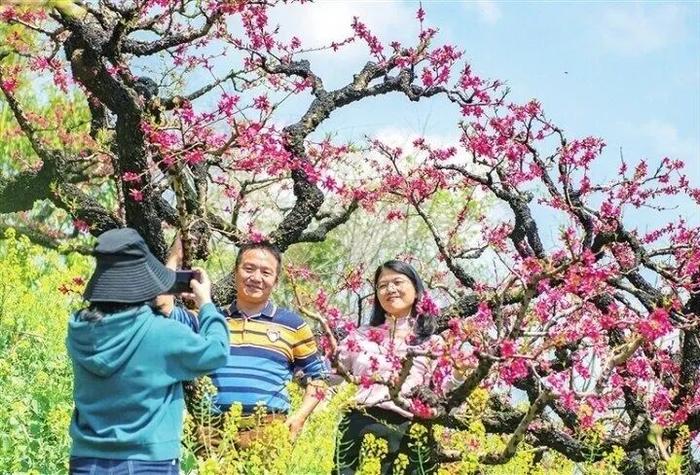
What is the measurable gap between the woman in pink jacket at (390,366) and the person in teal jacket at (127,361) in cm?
138

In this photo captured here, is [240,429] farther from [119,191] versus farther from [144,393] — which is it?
[119,191]

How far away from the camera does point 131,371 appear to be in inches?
129

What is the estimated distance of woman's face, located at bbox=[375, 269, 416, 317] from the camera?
488cm

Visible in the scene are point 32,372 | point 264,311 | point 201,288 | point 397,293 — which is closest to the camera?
point 201,288

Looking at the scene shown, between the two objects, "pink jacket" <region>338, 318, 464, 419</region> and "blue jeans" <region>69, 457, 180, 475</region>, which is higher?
"pink jacket" <region>338, 318, 464, 419</region>

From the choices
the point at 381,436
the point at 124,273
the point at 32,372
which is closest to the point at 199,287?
the point at 124,273

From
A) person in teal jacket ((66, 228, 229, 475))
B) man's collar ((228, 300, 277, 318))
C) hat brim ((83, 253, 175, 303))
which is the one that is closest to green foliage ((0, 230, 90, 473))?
man's collar ((228, 300, 277, 318))

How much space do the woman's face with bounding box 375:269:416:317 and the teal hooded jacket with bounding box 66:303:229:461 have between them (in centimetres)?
162

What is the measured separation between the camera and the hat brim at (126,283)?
329cm

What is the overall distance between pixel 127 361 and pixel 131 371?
0.04m

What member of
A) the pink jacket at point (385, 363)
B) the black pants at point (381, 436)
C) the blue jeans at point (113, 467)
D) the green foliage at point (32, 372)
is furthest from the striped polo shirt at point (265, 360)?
the blue jeans at point (113, 467)

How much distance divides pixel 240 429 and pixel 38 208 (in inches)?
528

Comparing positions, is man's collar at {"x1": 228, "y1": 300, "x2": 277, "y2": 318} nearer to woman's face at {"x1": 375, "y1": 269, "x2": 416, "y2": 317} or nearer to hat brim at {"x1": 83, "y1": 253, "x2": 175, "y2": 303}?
woman's face at {"x1": 375, "y1": 269, "x2": 416, "y2": 317}

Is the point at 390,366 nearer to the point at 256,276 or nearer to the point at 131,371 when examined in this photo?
the point at 256,276
